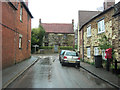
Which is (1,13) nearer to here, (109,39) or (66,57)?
(66,57)

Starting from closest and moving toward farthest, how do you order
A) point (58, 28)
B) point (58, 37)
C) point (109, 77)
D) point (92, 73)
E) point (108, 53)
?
point (109, 77)
point (92, 73)
point (108, 53)
point (58, 37)
point (58, 28)

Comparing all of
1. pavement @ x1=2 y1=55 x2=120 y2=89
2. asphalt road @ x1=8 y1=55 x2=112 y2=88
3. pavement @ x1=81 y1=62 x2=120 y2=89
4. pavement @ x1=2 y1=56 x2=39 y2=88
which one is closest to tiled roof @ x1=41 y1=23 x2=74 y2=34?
pavement @ x1=2 y1=56 x2=39 y2=88

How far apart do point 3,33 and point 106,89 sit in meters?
8.09

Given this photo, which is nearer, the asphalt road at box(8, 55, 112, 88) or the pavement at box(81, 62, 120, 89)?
the asphalt road at box(8, 55, 112, 88)

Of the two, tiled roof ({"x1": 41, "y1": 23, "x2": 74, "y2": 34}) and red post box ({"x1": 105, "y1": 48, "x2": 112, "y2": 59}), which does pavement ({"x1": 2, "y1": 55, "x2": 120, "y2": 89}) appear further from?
tiled roof ({"x1": 41, "y1": 23, "x2": 74, "y2": 34})

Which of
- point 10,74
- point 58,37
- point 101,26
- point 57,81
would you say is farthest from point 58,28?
point 57,81

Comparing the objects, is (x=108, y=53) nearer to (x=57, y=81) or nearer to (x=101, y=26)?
(x=101, y=26)

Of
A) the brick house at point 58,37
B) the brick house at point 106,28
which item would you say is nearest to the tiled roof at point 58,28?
the brick house at point 58,37

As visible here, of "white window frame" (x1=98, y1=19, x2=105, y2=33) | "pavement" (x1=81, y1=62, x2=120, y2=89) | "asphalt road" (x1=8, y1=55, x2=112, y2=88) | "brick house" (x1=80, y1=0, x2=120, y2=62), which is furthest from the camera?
"white window frame" (x1=98, y1=19, x2=105, y2=33)

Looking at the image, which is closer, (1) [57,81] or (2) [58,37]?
(1) [57,81]

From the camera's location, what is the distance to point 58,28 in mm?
42969

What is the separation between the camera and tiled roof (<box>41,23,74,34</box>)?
1629 inches

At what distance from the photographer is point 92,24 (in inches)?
553

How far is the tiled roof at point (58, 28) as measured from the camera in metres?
41.4
